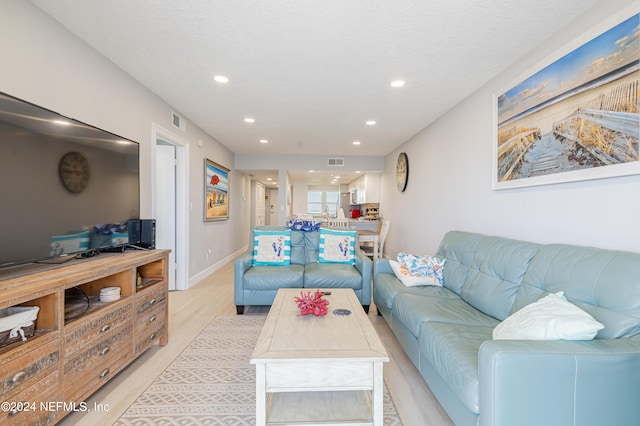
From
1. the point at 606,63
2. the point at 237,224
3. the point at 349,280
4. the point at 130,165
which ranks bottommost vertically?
the point at 349,280

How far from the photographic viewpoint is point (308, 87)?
291 cm

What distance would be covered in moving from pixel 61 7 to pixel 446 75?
9.50 feet

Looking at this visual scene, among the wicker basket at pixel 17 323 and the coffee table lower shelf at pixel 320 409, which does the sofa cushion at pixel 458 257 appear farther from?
the wicker basket at pixel 17 323

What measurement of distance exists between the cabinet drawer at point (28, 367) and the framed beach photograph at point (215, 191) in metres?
3.35

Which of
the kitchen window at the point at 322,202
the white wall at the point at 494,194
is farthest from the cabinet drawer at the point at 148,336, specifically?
the kitchen window at the point at 322,202

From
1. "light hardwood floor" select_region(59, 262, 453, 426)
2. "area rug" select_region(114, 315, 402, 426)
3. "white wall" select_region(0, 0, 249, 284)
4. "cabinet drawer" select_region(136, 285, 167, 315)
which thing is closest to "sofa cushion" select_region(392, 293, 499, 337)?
"light hardwood floor" select_region(59, 262, 453, 426)

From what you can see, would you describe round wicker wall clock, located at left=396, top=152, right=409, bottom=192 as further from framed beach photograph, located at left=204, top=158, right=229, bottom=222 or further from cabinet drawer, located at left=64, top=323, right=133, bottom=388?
cabinet drawer, located at left=64, top=323, right=133, bottom=388

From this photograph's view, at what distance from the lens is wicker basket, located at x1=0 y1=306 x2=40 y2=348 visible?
3.95ft

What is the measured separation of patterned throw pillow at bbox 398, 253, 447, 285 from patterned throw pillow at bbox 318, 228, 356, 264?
870mm

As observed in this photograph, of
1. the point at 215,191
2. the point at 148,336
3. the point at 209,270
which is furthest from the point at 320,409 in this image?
the point at 215,191

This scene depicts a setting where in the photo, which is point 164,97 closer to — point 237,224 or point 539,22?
point 539,22

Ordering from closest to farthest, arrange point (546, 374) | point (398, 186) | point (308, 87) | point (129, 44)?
point (546, 374), point (129, 44), point (308, 87), point (398, 186)

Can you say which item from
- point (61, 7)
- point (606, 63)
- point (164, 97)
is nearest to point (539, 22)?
point (606, 63)

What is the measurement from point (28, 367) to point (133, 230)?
127cm
